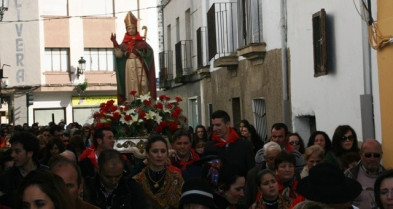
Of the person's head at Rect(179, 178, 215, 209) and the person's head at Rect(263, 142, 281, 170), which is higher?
the person's head at Rect(263, 142, 281, 170)

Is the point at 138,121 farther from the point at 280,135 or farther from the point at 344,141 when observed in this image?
the point at 344,141

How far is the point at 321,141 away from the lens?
876 cm

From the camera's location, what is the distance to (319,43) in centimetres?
1225

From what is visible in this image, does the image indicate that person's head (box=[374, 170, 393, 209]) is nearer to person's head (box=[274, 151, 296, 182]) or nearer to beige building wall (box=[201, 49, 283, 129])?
person's head (box=[274, 151, 296, 182])

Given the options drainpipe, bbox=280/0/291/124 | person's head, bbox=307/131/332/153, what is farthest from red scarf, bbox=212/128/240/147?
drainpipe, bbox=280/0/291/124

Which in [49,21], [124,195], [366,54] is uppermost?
[49,21]

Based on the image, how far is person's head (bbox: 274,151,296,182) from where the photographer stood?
6.72 meters

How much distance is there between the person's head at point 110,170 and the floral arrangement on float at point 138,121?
3.80m

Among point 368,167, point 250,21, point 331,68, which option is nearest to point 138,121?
point 331,68

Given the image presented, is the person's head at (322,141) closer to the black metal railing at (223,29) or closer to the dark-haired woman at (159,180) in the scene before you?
the dark-haired woman at (159,180)

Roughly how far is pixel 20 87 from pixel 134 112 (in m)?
25.8

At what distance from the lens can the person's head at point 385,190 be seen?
5043mm

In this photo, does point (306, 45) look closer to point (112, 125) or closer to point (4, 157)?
point (112, 125)

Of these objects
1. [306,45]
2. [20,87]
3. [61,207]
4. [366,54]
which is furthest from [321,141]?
[20,87]
